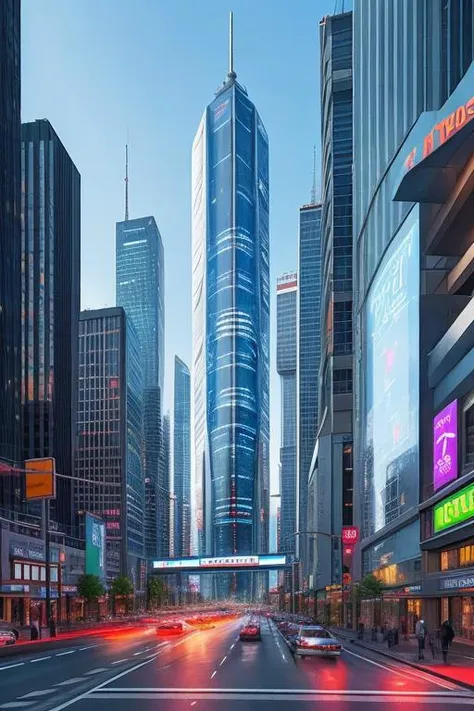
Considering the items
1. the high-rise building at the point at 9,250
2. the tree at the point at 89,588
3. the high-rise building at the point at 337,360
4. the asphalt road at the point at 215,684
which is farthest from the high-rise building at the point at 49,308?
the asphalt road at the point at 215,684

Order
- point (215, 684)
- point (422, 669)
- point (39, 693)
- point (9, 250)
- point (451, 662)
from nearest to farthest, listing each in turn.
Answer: point (39, 693) → point (215, 684) → point (422, 669) → point (451, 662) → point (9, 250)

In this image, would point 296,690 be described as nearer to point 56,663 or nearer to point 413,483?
point 56,663

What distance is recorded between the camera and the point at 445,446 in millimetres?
53812

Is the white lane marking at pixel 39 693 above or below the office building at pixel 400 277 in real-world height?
below

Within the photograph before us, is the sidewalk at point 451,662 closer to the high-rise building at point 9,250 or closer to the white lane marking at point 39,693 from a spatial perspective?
the white lane marking at point 39,693

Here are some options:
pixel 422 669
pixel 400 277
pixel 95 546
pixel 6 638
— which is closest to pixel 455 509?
pixel 422 669

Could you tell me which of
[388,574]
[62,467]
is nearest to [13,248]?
[62,467]

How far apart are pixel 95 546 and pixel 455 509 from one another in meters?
97.8

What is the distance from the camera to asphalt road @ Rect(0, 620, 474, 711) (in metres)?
22.3

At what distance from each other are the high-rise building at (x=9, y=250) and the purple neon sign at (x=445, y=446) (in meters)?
74.7

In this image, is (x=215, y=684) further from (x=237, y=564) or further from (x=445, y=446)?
(x=237, y=564)

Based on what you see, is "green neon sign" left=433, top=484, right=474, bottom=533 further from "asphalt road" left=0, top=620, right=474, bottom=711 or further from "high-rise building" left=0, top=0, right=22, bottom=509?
"high-rise building" left=0, top=0, right=22, bottom=509

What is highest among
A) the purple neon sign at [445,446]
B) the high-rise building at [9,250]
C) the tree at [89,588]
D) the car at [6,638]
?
the high-rise building at [9,250]

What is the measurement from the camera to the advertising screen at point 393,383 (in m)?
63.9
